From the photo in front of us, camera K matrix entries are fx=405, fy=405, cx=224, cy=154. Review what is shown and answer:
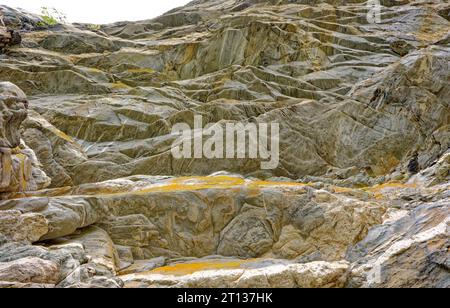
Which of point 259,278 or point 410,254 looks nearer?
point 410,254

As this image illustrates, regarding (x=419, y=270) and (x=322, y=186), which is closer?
(x=419, y=270)

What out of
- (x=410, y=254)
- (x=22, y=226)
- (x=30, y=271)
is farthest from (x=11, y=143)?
(x=410, y=254)

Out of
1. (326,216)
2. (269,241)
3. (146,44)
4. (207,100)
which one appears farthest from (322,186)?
(146,44)

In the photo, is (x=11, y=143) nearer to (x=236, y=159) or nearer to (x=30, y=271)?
(x=30, y=271)

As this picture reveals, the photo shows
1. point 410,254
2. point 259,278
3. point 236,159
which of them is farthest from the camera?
point 236,159

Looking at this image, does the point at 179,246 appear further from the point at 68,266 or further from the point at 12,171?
the point at 12,171

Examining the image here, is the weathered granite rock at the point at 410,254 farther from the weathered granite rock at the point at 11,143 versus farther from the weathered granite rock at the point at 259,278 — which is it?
the weathered granite rock at the point at 11,143

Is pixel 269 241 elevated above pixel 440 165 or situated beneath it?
situated beneath

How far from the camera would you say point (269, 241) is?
1316 centimetres

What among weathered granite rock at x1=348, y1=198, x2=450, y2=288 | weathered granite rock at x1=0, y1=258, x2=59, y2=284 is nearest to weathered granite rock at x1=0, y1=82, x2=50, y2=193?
weathered granite rock at x1=0, y1=258, x2=59, y2=284

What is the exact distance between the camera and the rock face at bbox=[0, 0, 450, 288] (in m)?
Result: 10.6

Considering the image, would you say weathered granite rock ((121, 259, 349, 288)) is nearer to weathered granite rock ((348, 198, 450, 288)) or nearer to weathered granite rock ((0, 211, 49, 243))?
weathered granite rock ((348, 198, 450, 288))

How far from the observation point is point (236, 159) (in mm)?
21828

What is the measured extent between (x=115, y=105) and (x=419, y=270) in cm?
2422
